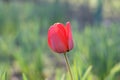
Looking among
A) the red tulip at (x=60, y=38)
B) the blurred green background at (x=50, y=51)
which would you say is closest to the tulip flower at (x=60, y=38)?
the red tulip at (x=60, y=38)

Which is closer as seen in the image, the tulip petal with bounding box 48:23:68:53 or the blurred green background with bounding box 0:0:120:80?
the tulip petal with bounding box 48:23:68:53

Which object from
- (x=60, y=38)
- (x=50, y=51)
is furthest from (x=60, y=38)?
(x=50, y=51)

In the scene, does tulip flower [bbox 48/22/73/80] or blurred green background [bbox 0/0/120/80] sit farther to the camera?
blurred green background [bbox 0/0/120/80]

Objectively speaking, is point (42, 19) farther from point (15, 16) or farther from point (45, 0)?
point (45, 0)

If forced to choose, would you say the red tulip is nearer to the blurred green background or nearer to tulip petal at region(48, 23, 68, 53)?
tulip petal at region(48, 23, 68, 53)

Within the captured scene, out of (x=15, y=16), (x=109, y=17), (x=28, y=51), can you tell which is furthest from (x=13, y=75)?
(x=109, y=17)

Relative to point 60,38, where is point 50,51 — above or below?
below

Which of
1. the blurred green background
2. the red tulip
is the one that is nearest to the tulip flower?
the red tulip

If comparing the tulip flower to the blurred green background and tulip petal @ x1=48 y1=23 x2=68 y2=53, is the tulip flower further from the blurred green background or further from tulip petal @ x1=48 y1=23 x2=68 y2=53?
the blurred green background

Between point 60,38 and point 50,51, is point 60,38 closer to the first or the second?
Result: point 60,38
